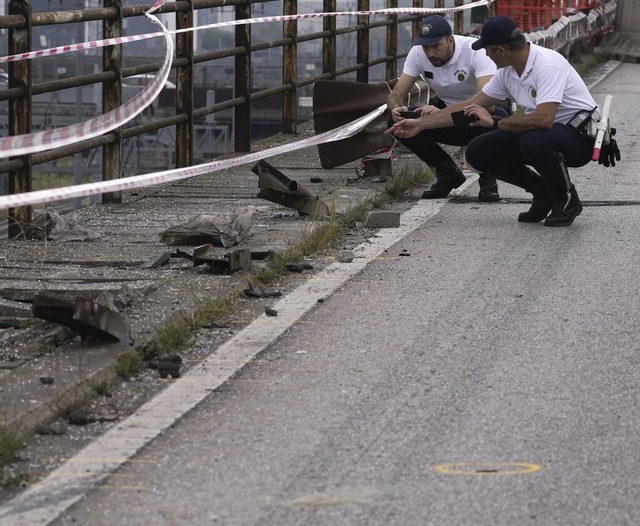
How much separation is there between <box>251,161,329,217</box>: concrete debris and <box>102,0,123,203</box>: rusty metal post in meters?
1.16

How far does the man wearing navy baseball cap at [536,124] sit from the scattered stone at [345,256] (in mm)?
1375

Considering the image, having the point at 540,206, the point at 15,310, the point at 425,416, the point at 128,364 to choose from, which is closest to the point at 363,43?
the point at 540,206

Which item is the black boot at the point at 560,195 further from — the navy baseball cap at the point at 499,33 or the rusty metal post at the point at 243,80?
the rusty metal post at the point at 243,80

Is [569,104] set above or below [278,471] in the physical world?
above

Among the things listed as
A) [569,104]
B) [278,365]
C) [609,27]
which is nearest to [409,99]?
[569,104]

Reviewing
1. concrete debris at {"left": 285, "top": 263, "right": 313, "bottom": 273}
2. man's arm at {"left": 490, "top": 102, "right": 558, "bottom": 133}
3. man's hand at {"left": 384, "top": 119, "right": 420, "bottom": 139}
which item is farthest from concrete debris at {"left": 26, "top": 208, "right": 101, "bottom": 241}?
man's arm at {"left": 490, "top": 102, "right": 558, "bottom": 133}

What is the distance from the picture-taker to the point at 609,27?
24.7 m

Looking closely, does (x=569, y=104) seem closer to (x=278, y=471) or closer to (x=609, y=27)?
(x=278, y=471)

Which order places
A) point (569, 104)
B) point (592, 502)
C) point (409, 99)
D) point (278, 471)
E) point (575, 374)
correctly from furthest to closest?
point (409, 99) → point (569, 104) → point (575, 374) → point (278, 471) → point (592, 502)

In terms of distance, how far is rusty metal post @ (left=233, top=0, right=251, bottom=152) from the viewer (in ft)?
37.7

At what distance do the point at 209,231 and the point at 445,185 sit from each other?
2.48m

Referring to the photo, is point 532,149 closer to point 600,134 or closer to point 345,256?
point 600,134

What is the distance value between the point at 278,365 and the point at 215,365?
219 millimetres

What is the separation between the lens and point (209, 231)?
23.7 ft
